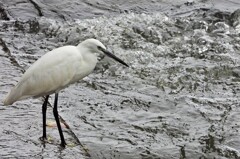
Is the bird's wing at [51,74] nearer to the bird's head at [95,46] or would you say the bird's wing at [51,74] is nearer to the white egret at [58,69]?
the white egret at [58,69]

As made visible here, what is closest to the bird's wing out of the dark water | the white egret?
the white egret

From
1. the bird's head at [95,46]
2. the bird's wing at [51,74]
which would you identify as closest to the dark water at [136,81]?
the bird's wing at [51,74]

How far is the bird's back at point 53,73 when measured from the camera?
15.0 ft

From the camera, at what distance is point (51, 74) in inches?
180

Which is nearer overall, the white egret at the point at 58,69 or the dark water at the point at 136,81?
the white egret at the point at 58,69

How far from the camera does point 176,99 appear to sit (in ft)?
21.8

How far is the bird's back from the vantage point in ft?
15.0

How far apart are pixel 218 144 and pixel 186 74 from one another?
196cm

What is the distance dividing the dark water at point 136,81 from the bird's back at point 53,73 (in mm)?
468

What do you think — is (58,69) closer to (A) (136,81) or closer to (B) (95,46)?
(B) (95,46)

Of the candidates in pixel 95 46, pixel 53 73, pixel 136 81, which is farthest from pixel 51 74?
pixel 136 81

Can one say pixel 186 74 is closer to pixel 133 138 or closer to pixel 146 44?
pixel 146 44

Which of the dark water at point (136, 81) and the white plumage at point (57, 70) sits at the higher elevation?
the white plumage at point (57, 70)

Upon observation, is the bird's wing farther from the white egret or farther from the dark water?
the dark water
